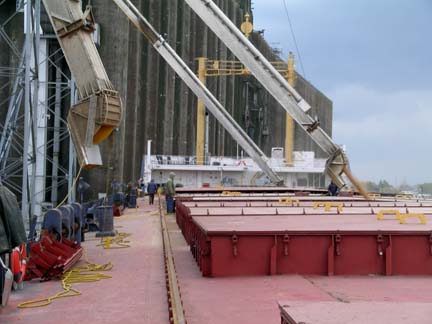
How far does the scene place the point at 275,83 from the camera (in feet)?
57.5

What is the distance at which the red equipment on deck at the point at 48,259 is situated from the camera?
7578 mm

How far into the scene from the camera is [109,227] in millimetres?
13375

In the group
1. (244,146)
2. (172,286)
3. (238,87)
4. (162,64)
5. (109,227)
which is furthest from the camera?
(238,87)

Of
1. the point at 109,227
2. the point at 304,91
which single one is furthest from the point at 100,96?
the point at 304,91

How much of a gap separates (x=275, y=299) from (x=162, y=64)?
3556cm

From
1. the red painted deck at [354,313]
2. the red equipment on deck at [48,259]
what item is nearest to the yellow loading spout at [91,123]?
the red equipment on deck at [48,259]

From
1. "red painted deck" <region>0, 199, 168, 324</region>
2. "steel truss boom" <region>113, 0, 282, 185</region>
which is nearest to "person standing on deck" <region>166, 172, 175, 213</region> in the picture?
"steel truss boom" <region>113, 0, 282, 185</region>

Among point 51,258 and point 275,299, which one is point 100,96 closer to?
point 51,258

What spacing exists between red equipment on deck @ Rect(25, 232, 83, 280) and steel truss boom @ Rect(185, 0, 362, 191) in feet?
32.5

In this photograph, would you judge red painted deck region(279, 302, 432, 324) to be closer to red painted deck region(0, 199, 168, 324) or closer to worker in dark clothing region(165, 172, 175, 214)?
red painted deck region(0, 199, 168, 324)

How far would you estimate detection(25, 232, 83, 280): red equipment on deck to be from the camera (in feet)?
24.9

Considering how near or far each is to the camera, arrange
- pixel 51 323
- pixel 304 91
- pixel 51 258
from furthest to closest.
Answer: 1. pixel 304 91
2. pixel 51 258
3. pixel 51 323

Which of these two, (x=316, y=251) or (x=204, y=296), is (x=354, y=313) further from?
(x=316, y=251)

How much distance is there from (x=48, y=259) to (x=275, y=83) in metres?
11.3
